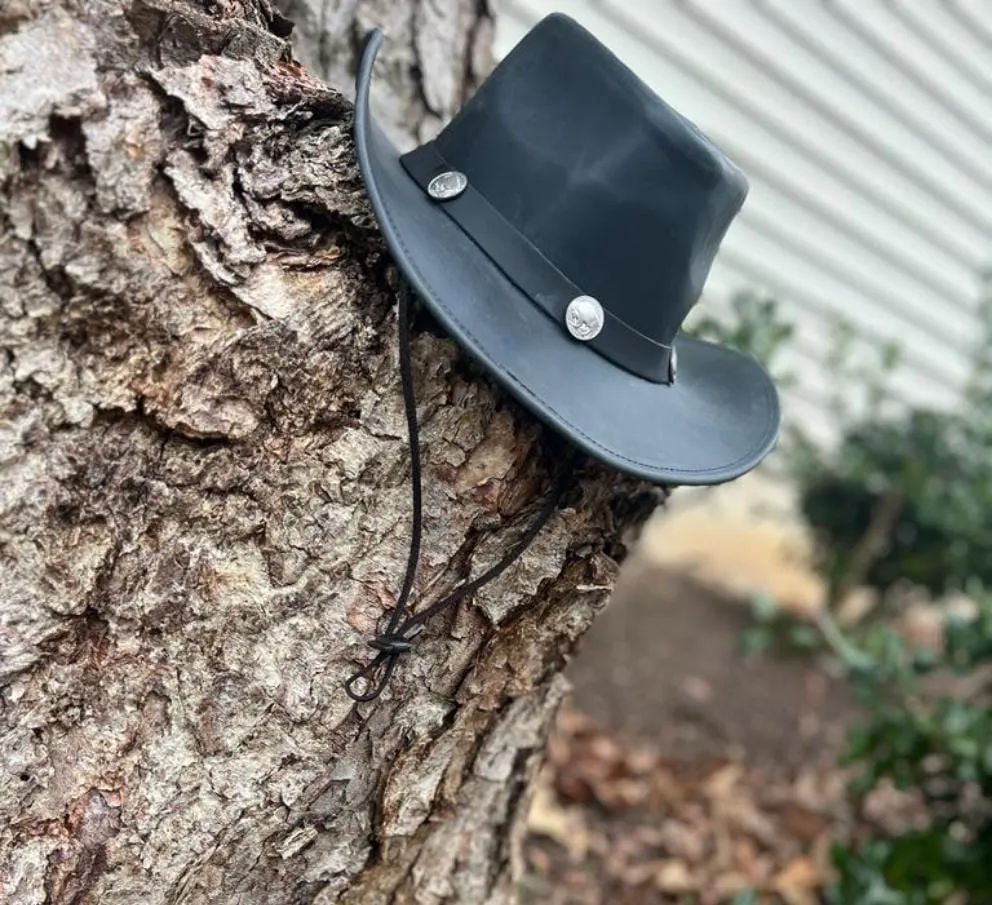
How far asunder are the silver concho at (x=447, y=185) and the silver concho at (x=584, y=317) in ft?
0.65

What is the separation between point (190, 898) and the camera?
1.33m

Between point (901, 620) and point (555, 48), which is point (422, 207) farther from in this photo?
point (901, 620)

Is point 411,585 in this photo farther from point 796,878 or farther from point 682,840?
point 796,878

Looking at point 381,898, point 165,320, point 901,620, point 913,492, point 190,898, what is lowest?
point 901,620

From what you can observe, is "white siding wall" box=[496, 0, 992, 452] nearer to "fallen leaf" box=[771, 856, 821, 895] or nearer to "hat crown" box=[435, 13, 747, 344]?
"fallen leaf" box=[771, 856, 821, 895]

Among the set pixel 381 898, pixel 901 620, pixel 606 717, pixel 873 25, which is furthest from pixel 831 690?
pixel 381 898

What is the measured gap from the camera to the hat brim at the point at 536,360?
1.12 metres

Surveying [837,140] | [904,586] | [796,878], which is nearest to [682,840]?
[796,878]

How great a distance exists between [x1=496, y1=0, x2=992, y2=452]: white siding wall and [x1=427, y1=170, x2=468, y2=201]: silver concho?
2.52 metres

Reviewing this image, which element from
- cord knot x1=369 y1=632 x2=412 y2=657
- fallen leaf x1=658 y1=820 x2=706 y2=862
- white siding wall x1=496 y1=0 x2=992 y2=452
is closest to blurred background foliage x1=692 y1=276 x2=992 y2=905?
fallen leaf x1=658 y1=820 x2=706 y2=862

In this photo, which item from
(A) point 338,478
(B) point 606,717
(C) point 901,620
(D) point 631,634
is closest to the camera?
(A) point 338,478

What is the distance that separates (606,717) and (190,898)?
244 centimetres

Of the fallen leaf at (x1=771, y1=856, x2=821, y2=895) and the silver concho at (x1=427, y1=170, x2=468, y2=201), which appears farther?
the fallen leaf at (x1=771, y1=856, x2=821, y2=895)

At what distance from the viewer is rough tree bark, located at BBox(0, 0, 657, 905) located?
1.10m
